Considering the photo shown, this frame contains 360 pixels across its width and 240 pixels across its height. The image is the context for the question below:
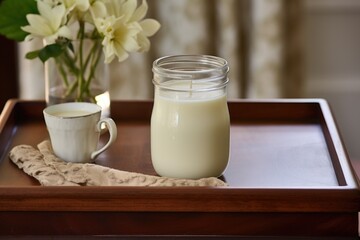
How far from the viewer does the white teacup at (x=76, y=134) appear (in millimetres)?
1121

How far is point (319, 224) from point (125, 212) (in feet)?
0.77

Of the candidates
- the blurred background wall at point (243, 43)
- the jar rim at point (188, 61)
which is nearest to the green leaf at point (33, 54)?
the jar rim at point (188, 61)

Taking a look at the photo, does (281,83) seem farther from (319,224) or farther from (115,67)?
(319,224)

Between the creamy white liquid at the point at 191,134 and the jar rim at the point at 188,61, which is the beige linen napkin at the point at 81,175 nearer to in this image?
the creamy white liquid at the point at 191,134

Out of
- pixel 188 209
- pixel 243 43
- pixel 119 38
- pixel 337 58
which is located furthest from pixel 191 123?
pixel 337 58

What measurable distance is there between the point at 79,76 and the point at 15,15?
14 cm

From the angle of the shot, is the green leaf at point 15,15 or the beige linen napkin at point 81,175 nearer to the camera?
the beige linen napkin at point 81,175

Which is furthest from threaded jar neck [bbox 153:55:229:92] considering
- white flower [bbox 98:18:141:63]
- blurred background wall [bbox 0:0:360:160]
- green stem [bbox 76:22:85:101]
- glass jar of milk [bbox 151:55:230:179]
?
blurred background wall [bbox 0:0:360:160]

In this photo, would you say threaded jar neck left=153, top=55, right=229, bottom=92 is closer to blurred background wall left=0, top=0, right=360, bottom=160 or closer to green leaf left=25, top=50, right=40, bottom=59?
green leaf left=25, top=50, right=40, bottom=59

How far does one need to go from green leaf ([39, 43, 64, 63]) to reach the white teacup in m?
0.11

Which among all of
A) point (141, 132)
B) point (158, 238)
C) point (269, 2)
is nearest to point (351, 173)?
point (158, 238)

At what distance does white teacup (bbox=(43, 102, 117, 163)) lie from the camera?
44.1 inches

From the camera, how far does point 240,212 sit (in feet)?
3.27

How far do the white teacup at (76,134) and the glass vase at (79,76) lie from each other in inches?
5.9
